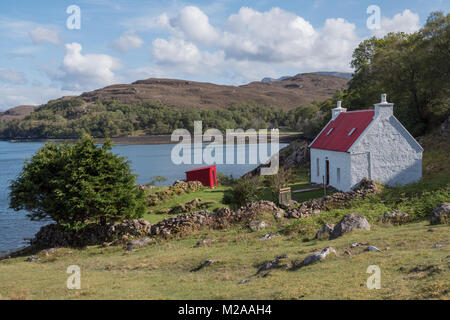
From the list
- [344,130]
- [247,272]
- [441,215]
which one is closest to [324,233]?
[441,215]

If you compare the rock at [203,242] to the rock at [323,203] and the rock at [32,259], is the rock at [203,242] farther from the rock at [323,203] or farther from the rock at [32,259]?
the rock at [32,259]

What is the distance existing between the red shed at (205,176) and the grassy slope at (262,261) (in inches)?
689

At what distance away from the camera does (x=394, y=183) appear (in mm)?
28906

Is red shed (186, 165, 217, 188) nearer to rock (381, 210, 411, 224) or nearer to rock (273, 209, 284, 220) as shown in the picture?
rock (273, 209, 284, 220)

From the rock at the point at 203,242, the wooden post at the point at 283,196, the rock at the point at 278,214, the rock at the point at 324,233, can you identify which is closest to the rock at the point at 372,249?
the rock at the point at 324,233

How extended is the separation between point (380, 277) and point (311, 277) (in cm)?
181

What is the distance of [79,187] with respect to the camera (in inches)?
912

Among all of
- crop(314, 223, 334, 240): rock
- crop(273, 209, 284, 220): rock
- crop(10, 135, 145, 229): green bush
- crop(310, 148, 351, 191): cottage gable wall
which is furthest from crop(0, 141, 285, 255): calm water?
crop(310, 148, 351, 191): cottage gable wall

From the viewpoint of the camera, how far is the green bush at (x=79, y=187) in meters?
23.0

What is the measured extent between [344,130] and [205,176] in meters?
14.3

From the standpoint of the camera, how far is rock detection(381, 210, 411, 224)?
18.8 m

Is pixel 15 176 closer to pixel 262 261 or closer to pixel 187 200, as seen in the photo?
pixel 187 200
